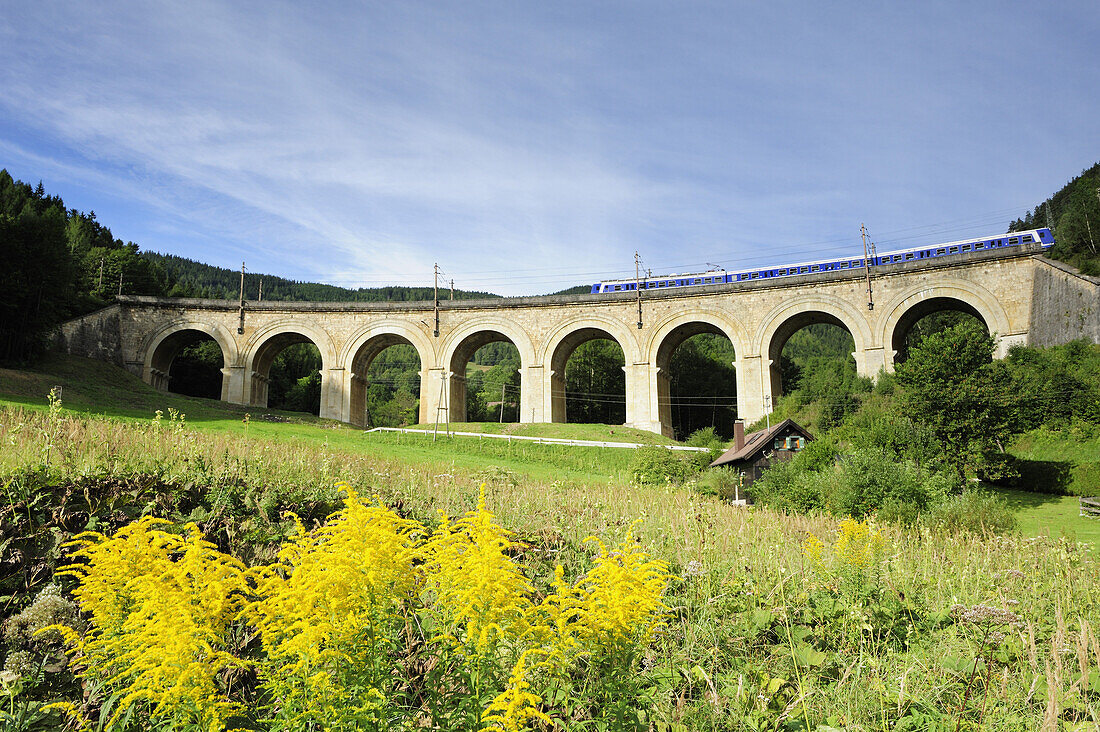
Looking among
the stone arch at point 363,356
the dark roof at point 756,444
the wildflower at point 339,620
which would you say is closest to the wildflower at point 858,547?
the wildflower at point 339,620

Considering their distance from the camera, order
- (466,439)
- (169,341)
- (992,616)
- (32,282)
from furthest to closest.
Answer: (169,341), (32,282), (466,439), (992,616)

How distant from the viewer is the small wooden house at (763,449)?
22266 mm

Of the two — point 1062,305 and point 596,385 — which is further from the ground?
point 1062,305

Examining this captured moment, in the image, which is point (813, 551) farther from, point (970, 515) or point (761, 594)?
point (970, 515)

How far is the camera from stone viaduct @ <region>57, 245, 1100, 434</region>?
27047 millimetres

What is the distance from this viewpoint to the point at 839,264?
32.4 m

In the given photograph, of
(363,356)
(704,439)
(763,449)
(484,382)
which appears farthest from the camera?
(484,382)

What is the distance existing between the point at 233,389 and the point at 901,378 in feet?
107

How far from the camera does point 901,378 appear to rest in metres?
24.7

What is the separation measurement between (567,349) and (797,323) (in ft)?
38.5

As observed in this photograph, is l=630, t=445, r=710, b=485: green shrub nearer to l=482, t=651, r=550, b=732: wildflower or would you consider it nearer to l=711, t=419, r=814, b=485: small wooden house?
l=711, t=419, r=814, b=485: small wooden house

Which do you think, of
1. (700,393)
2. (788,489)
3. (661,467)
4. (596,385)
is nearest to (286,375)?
(596,385)

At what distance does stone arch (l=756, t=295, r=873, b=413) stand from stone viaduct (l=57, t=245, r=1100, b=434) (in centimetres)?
6

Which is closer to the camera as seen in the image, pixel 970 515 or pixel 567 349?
pixel 970 515
